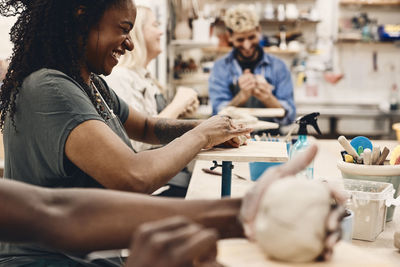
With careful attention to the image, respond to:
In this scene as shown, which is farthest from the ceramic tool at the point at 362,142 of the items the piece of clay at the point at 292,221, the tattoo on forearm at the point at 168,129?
the piece of clay at the point at 292,221

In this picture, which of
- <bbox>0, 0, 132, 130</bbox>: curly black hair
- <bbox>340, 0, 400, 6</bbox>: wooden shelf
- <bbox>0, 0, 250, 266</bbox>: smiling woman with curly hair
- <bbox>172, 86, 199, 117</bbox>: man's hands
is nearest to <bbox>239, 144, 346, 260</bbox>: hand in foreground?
<bbox>0, 0, 250, 266</bbox>: smiling woman with curly hair

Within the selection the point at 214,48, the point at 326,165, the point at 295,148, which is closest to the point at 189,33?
the point at 214,48

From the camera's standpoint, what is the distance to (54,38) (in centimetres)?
144

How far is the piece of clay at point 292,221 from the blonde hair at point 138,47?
8.70ft

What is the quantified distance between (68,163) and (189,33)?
4813mm

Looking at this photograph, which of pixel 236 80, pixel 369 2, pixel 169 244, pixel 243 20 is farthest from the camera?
pixel 369 2

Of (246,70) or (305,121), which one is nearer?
(305,121)

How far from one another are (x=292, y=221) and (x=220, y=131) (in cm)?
105

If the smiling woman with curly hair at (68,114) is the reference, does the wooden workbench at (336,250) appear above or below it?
below

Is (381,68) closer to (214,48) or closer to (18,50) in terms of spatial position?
(214,48)

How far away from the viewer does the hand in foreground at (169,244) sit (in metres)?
0.61

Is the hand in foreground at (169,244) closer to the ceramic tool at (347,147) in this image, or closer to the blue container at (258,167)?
the ceramic tool at (347,147)

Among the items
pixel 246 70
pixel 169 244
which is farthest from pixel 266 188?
pixel 246 70

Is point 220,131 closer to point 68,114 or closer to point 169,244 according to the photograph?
point 68,114
